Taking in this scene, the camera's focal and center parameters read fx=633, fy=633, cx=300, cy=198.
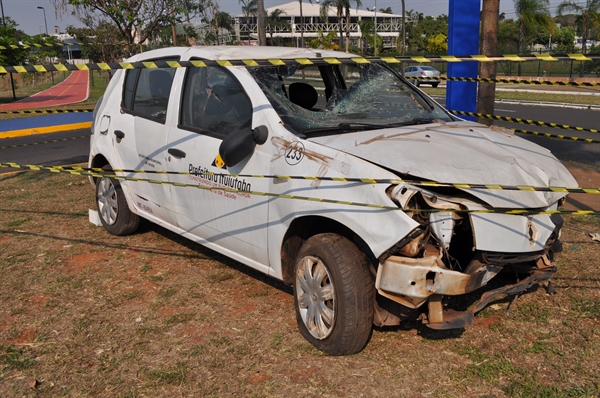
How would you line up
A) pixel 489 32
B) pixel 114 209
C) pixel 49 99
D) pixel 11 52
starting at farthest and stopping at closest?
pixel 49 99 → pixel 11 52 → pixel 489 32 → pixel 114 209

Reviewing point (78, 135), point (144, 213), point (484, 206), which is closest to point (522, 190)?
point (484, 206)

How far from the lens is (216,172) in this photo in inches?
186

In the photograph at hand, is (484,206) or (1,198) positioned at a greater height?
(484,206)

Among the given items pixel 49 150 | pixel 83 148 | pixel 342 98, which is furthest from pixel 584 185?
pixel 49 150

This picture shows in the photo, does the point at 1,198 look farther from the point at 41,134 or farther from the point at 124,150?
the point at 41,134

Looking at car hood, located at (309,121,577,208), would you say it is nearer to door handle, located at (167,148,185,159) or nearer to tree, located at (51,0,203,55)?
door handle, located at (167,148,185,159)

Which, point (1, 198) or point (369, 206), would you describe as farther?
Result: point (1, 198)

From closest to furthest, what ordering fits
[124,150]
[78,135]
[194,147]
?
1. [194,147]
2. [124,150]
3. [78,135]

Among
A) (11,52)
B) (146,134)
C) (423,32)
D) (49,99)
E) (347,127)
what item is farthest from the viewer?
(423,32)

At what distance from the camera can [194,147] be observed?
4.96 meters

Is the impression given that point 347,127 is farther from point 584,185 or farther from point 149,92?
point 584,185

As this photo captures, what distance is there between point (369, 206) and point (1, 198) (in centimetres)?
643

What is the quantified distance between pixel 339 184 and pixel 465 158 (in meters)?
0.81

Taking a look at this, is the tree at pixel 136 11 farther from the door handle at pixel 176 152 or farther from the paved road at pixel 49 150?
the door handle at pixel 176 152
